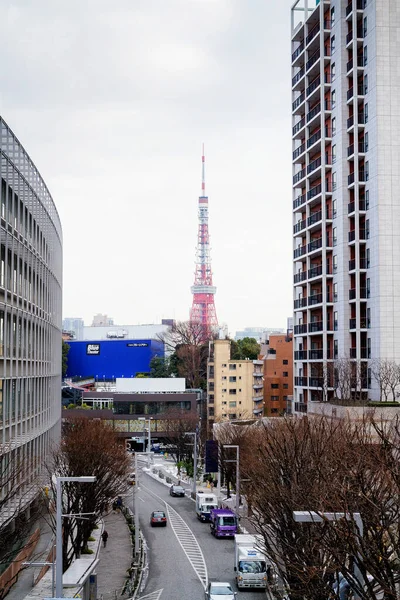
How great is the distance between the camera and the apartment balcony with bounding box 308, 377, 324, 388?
202 feet

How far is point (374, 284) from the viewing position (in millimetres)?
58781

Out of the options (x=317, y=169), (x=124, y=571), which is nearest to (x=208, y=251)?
(x=317, y=169)

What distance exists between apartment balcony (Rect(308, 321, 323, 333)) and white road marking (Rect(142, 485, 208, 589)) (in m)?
19.9

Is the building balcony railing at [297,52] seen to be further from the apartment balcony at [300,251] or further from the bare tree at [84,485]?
the bare tree at [84,485]

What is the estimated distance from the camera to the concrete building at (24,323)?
2900 cm

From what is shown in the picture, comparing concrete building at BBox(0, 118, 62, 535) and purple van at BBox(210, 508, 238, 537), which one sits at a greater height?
concrete building at BBox(0, 118, 62, 535)

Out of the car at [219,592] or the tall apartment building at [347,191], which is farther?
the tall apartment building at [347,191]

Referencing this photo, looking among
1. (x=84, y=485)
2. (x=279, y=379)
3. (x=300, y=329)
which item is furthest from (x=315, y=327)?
(x=279, y=379)

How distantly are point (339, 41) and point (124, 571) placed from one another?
4616 centimetres

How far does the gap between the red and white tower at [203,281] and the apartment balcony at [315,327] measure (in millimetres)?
99829

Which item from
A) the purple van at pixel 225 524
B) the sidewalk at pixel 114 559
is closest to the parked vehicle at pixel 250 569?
the sidewalk at pixel 114 559

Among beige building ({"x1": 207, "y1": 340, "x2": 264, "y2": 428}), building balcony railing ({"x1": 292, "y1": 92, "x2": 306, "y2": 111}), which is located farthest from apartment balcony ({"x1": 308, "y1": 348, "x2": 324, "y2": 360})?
beige building ({"x1": 207, "y1": 340, "x2": 264, "y2": 428})

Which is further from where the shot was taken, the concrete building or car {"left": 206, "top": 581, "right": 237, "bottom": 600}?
the concrete building

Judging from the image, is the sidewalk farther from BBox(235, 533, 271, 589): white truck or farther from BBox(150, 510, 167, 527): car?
BBox(235, 533, 271, 589): white truck
